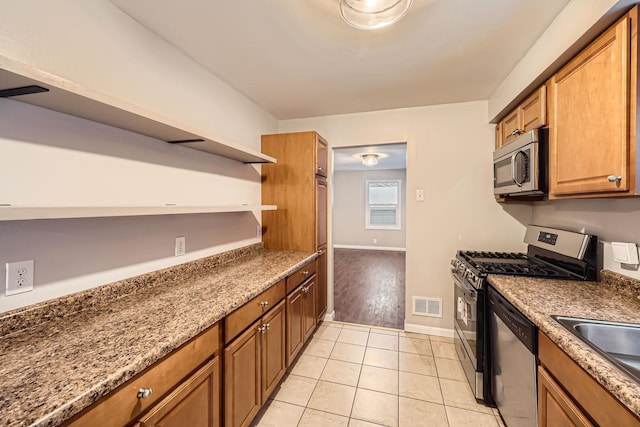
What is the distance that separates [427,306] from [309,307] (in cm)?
128

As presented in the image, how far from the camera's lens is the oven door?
6.08 ft

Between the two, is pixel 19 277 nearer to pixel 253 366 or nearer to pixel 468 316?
pixel 253 366

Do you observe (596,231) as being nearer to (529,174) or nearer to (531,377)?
(529,174)

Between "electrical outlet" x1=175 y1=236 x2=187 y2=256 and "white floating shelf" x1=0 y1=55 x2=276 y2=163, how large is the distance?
634mm

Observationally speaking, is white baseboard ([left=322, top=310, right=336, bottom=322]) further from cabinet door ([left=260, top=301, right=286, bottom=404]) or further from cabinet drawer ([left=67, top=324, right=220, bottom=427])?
cabinet drawer ([left=67, top=324, right=220, bottom=427])

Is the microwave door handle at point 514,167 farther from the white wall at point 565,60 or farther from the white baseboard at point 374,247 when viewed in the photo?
the white baseboard at point 374,247

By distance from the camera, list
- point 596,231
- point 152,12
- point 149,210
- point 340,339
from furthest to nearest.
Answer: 1. point 340,339
2. point 596,231
3. point 152,12
4. point 149,210

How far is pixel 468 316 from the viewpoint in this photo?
2.01 meters

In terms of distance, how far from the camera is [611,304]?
129 cm

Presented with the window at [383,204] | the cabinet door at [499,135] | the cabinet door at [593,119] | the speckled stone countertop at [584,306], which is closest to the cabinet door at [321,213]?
the speckled stone countertop at [584,306]

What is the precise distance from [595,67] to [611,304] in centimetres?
114

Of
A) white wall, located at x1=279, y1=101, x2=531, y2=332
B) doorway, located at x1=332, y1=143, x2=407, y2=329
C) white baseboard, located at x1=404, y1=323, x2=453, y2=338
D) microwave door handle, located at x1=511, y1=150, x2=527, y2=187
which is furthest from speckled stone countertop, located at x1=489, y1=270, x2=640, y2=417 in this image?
doorway, located at x1=332, y1=143, x2=407, y2=329

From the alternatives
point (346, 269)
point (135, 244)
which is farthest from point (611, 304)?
point (346, 269)

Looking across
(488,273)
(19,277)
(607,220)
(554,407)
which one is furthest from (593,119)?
(19,277)
